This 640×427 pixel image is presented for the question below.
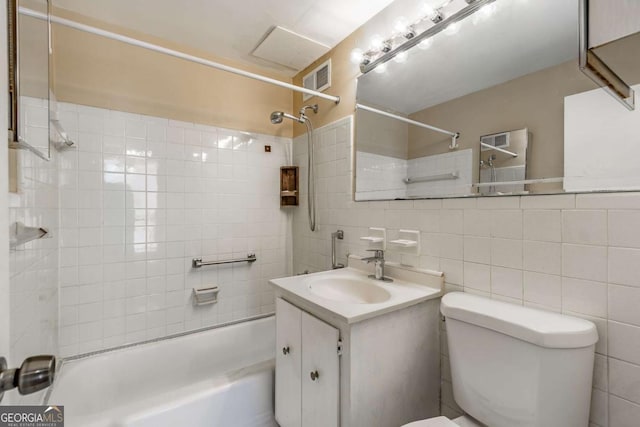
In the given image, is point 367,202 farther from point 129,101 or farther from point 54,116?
point 54,116

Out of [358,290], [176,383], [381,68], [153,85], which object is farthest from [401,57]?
[176,383]

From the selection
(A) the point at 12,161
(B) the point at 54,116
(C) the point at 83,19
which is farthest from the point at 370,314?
(C) the point at 83,19

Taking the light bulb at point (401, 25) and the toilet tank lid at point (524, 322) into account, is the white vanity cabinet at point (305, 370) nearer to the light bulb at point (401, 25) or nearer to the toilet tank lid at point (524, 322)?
the toilet tank lid at point (524, 322)

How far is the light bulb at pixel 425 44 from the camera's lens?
1366 millimetres

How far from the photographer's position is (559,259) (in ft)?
3.05

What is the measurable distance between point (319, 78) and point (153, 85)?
1.16 metres

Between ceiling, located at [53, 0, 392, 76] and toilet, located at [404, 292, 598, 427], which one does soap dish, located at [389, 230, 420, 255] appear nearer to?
toilet, located at [404, 292, 598, 427]

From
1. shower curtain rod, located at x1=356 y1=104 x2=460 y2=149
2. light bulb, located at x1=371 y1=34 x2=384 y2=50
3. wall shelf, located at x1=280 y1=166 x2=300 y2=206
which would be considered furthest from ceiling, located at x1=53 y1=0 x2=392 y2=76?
wall shelf, located at x1=280 y1=166 x2=300 y2=206

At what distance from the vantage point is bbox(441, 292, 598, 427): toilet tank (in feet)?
2.58

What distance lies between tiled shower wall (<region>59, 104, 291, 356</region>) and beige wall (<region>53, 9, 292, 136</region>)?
88 millimetres

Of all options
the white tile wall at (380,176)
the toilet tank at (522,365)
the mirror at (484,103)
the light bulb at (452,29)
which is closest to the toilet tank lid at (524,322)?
the toilet tank at (522,365)

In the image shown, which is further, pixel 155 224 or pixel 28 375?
pixel 155 224

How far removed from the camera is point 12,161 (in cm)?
87

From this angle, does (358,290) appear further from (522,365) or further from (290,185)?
(290,185)
